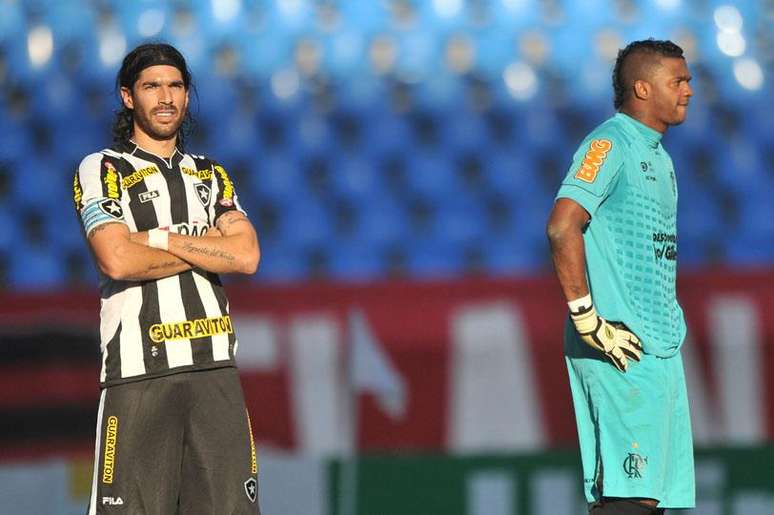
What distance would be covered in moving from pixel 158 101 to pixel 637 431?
1.32 meters

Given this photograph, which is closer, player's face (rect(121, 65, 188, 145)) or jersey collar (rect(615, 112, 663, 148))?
player's face (rect(121, 65, 188, 145))

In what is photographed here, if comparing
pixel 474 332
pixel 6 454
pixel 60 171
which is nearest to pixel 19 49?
pixel 60 171

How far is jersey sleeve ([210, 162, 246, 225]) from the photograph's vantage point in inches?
122

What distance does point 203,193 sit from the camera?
3064mm

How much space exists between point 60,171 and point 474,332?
1.83 m

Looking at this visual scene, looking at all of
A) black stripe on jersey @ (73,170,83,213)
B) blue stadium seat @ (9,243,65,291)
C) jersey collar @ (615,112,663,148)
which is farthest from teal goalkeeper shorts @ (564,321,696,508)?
blue stadium seat @ (9,243,65,291)

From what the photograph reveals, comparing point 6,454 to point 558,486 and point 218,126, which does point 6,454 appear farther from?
point 558,486

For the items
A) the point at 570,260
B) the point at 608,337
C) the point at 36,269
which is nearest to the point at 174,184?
the point at 570,260

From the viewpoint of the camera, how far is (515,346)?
4.86 meters

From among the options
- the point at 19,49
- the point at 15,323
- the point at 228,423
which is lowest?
the point at 228,423

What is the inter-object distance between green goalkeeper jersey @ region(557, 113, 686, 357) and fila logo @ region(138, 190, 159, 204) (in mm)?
919

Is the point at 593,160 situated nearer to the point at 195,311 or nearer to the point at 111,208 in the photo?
the point at 195,311

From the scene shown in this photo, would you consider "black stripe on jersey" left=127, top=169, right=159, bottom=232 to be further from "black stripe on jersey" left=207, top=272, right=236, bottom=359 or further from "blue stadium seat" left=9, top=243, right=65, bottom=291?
"blue stadium seat" left=9, top=243, right=65, bottom=291

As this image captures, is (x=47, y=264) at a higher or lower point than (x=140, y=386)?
higher
